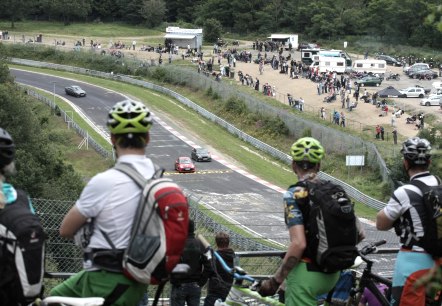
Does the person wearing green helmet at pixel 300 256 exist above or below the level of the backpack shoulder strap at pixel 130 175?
below

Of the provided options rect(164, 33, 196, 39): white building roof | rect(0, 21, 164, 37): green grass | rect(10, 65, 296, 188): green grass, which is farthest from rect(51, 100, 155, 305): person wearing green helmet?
rect(0, 21, 164, 37): green grass

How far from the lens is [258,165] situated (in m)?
53.9

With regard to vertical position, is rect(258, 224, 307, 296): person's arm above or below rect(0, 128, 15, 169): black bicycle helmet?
below

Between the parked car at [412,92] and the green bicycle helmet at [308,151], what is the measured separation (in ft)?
236

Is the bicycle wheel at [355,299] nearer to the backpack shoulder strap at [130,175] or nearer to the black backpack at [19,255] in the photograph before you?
the backpack shoulder strap at [130,175]

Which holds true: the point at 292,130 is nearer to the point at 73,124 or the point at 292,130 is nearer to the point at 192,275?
the point at 73,124

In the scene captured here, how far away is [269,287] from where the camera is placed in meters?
6.29

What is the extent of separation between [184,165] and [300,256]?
148ft

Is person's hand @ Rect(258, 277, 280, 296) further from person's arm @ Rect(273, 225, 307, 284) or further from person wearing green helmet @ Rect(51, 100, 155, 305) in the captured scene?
person wearing green helmet @ Rect(51, 100, 155, 305)

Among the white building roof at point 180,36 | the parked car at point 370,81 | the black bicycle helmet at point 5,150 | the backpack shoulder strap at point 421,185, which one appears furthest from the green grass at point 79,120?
the black bicycle helmet at point 5,150

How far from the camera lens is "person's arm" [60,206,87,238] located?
5.21 m

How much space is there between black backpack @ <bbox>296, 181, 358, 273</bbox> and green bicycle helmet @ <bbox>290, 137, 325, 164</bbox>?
1.09ft

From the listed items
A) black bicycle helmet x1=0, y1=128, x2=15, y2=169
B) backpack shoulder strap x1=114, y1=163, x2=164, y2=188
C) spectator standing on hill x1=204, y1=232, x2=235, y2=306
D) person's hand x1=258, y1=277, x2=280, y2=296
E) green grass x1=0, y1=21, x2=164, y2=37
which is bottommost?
green grass x1=0, y1=21, x2=164, y2=37

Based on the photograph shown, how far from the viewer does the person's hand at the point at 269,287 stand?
6254 mm
